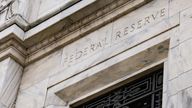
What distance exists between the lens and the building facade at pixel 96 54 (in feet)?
38.0

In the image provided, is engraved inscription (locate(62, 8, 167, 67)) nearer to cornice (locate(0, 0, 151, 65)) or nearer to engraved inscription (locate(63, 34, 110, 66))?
engraved inscription (locate(63, 34, 110, 66))

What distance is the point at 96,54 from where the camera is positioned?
41.1ft

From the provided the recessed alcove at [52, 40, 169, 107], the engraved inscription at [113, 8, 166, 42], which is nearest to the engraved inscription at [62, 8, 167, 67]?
the engraved inscription at [113, 8, 166, 42]

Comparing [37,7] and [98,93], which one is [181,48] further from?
[37,7]

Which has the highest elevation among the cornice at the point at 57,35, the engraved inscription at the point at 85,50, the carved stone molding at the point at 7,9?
the carved stone molding at the point at 7,9

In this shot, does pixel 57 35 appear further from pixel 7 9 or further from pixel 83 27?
pixel 7 9

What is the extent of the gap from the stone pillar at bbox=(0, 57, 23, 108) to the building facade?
16 mm

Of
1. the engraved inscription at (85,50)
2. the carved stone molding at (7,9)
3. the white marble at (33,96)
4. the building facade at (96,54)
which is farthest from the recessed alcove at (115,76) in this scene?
the carved stone molding at (7,9)

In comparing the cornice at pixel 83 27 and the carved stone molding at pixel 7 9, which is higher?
the carved stone molding at pixel 7 9

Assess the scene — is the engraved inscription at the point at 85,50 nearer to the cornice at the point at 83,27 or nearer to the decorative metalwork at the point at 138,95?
the cornice at the point at 83,27

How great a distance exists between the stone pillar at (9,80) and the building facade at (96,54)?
16mm

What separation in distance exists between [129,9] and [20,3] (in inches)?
90.7

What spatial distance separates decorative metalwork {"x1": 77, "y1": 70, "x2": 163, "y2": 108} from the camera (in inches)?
459

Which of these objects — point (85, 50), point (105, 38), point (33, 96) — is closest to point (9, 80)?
point (33, 96)
